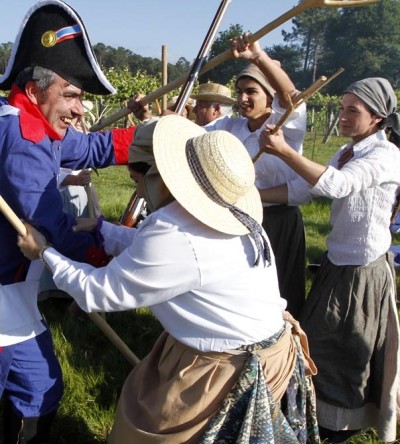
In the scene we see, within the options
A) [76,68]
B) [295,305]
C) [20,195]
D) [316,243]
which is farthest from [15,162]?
[316,243]

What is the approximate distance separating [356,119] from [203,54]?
0.89 m

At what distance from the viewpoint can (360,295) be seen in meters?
2.54

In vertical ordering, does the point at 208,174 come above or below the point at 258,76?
below

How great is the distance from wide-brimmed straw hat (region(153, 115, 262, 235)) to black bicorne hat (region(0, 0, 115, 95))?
54 centimetres

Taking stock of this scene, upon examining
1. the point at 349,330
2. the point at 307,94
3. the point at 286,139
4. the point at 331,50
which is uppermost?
the point at 331,50

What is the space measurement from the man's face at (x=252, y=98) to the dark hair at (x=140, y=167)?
1363 mm

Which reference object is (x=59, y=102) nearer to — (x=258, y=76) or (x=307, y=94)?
(x=307, y=94)

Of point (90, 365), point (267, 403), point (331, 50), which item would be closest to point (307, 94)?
point (267, 403)

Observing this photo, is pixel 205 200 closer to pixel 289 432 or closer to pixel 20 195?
pixel 20 195

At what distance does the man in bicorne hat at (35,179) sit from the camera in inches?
72.4

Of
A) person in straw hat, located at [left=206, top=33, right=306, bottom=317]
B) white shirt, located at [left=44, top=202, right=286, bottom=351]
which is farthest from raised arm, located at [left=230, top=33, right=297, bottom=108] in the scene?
white shirt, located at [left=44, top=202, right=286, bottom=351]

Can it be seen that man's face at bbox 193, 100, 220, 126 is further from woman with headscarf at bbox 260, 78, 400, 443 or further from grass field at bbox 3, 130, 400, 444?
woman with headscarf at bbox 260, 78, 400, 443

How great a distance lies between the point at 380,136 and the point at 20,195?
5.82 ft

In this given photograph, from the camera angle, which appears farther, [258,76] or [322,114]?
[322,114]
